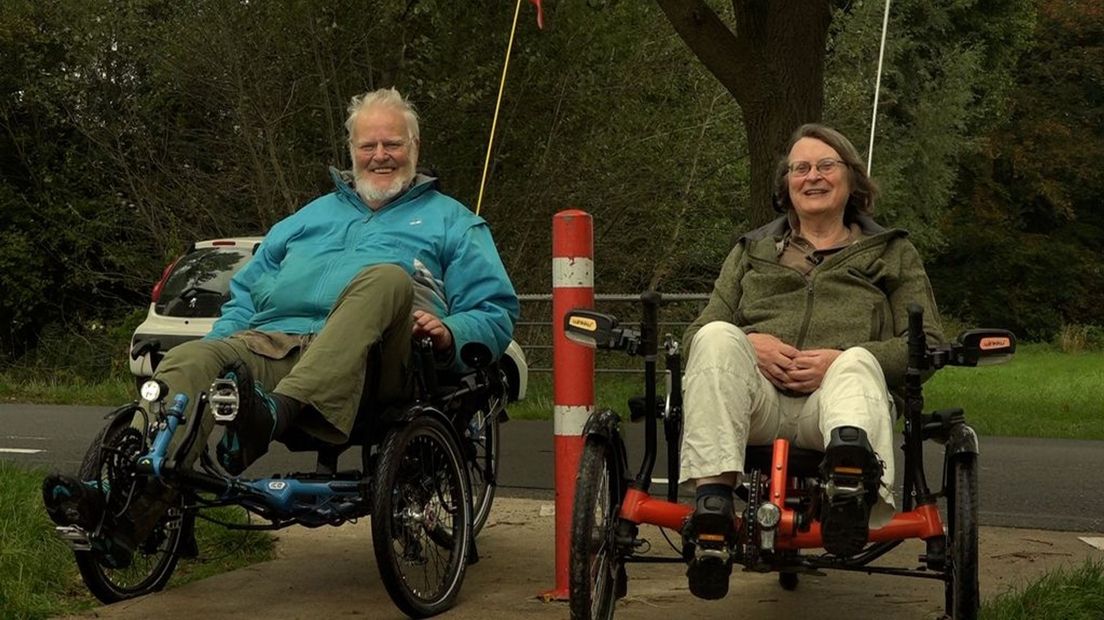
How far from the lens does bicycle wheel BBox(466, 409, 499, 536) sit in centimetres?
604

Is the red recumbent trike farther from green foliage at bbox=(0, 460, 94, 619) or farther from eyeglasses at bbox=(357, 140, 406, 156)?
green foliage at bbox=(0, 460, 94, 619)

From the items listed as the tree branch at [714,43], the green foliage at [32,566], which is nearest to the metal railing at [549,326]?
the tree branch at [714,43]

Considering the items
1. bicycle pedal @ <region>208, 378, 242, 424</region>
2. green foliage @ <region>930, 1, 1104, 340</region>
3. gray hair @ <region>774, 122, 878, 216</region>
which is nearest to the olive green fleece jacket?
gray hair @ <region>774, 122, 878, 216</region>

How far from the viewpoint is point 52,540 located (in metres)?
5.48

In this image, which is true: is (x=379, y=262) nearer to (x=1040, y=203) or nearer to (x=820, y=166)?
(x=820, y=166)

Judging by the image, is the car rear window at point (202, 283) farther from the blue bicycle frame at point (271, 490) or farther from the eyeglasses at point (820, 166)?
the eyeglasses at point (820, 166)

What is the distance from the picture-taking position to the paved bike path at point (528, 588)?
484 centimetres

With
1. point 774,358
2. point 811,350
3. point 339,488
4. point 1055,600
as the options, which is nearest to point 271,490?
point 339,488

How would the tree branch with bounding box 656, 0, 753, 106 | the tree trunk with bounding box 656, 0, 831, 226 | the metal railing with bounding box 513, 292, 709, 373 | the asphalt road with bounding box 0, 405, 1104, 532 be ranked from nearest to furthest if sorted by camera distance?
the asphalt road with bounding box 0, 405, 1104, 532, the tree trunk with bounding box 656, 0, 831, 226, the tree branch with bounding box 656, 0, 753, 106, the metal railing with bounding box 513, 292, 709, 373

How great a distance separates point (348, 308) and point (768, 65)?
695 centimetres

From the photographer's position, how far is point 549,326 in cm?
1652

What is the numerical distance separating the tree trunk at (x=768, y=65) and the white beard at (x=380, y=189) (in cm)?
578

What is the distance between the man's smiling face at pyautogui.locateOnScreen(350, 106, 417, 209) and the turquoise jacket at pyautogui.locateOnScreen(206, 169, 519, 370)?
0.16ft

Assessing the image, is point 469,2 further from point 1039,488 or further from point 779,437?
point 779,437
